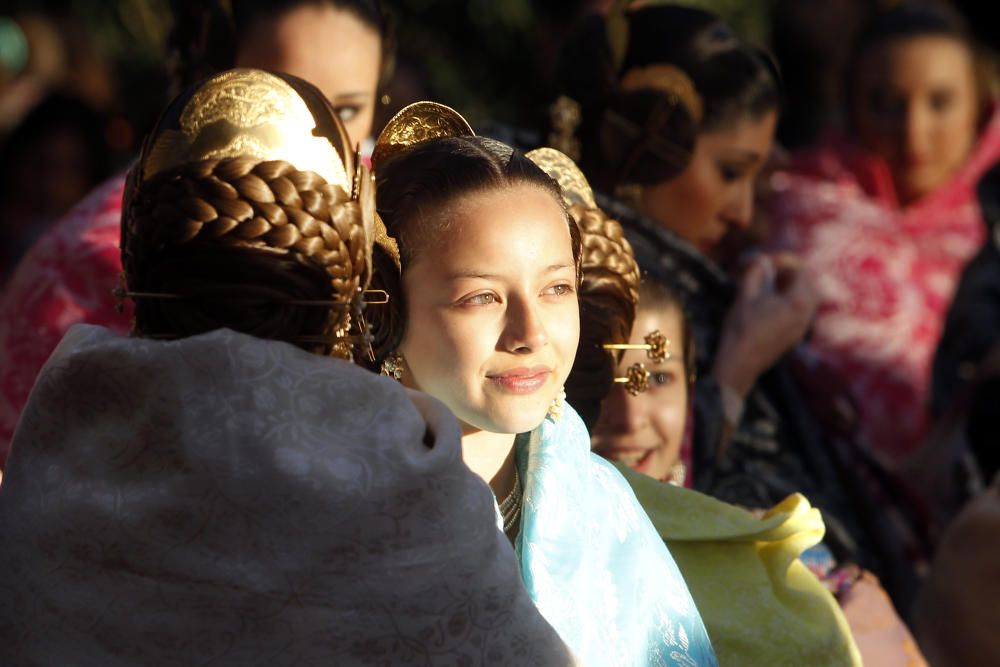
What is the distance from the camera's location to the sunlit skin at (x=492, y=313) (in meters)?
2.20

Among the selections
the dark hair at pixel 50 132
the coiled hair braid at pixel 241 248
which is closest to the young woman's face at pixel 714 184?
the coiled hair braid at pixel 241 248

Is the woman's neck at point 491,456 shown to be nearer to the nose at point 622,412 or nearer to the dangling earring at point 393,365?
the dangling earring at point 393,365

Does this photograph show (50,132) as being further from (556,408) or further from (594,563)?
(594,563)

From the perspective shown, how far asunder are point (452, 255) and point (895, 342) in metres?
3.55

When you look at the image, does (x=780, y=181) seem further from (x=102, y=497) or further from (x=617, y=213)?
(x=102, y=497)

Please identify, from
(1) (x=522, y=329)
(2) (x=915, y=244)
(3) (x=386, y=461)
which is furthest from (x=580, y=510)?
(2) (x=915, y=244)

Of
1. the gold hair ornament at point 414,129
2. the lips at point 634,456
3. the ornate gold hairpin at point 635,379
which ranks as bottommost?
the lips at point 634,456

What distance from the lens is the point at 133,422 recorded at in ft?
6.39

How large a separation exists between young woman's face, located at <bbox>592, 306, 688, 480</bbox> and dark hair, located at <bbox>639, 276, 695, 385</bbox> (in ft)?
0.04

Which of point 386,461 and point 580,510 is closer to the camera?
point 386,461

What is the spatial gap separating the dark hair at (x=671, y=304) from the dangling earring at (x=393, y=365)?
0.96 m

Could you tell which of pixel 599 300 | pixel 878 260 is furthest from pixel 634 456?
pixel 878 260

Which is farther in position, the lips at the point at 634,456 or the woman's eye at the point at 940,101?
the woman's eye at the point at 940,101

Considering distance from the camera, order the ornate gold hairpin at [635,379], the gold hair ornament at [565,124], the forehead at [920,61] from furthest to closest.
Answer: the forehead at [920,61] → the gold hair ornament at [565,124] → the ornate gold hairpin at [635,379]
